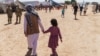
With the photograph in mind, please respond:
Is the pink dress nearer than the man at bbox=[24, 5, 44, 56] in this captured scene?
No

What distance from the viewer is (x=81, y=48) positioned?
1309cm

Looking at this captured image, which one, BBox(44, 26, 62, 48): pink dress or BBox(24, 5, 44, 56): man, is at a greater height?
BBox(24, 5, 44, 56): man

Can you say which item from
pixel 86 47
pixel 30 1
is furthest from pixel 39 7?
pixel 86 47

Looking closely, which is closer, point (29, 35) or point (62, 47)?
point (29, 35)

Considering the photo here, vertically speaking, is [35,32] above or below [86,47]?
above

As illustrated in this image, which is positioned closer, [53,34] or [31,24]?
[31,24]

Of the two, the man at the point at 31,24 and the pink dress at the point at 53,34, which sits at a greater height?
the man at the point at 31,24

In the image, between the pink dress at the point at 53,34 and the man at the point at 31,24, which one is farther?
the pink dress at the point at 53,34

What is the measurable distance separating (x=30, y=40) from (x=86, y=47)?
4461 mm

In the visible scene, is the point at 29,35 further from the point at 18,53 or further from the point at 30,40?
the point at 18,53

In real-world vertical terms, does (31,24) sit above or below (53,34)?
above

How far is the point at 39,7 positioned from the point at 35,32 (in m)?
52.6

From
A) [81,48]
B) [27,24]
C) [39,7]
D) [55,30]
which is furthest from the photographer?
[39,7]

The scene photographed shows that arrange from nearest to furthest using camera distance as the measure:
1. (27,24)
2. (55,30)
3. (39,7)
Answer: (27,24) < (55,30) < (39,7)
